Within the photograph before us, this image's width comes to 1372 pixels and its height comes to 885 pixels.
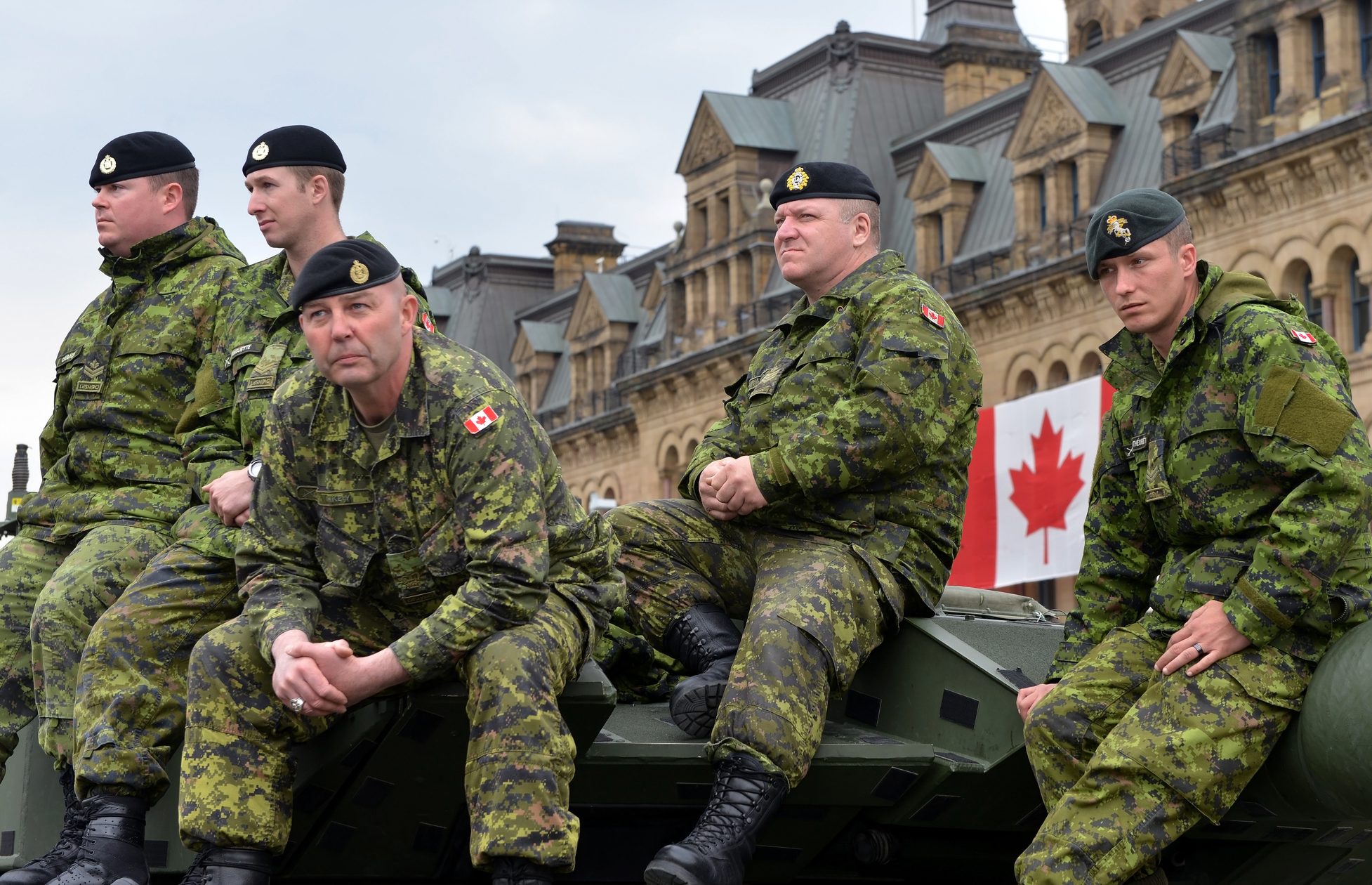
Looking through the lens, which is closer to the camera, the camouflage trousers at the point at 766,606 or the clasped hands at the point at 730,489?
the camouflage trousers at the point at 766,606

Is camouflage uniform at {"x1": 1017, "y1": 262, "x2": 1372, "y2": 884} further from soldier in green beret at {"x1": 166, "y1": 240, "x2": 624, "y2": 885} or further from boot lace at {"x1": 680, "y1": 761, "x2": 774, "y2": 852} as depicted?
soldier in green beret at {"x1": 166, "y1": 240, "x2": 624, "y2": 885}

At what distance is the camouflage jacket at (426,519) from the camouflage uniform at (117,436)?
3.46ft

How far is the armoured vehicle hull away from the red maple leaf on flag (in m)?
22.1

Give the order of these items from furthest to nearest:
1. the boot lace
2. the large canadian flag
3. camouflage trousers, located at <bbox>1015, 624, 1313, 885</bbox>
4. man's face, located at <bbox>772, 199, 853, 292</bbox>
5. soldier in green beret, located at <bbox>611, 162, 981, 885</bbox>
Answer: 1. the large canadian flag
2. man's face, located at <bbox>772, 199, 853, 292</bbox>
3. soldier in green beret, located at <bbox>611, 162, 981, 885</bbox>
4. the boot lace
5. camouflage trousers, located at <bbox>1015, 624, 1313, 885</bbox>

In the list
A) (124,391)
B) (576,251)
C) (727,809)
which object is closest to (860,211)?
(727,809)

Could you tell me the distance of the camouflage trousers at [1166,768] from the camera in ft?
20.6


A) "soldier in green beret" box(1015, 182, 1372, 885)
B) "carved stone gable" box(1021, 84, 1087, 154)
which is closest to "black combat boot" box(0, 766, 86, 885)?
"soldier in green beret" box(1015, 182, 1372, 885)

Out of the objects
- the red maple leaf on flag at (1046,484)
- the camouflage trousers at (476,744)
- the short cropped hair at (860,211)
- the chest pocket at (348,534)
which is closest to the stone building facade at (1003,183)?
the red maple leaf on flag at (1046,484)

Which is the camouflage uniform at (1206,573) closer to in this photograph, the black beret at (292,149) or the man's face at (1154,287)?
the man's face at (1154,287)

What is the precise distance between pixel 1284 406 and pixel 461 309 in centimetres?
7009

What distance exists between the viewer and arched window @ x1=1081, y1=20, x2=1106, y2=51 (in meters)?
55.8

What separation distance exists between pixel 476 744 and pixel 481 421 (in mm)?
861

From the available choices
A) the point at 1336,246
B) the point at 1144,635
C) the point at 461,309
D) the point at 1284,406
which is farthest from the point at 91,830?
Result: the point at 461,309

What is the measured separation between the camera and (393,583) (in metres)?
6.71
